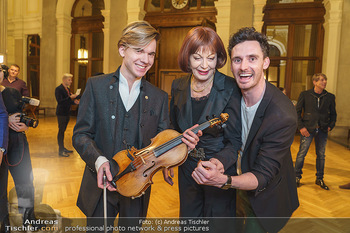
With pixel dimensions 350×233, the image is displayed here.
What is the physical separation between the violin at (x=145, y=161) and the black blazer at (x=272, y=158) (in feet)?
1.33

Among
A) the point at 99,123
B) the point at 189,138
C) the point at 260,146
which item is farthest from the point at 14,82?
the point at 260,146

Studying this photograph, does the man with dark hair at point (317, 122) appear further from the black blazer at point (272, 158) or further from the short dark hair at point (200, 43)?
the short dark hair at point (200, 43)

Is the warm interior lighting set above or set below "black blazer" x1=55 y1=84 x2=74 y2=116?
Result: above

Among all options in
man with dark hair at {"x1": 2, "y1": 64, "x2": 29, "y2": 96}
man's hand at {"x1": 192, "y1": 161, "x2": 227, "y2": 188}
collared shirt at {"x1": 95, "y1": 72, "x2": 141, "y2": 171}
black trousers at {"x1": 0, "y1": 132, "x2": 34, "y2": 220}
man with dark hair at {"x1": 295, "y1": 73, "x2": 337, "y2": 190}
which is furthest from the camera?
man with dark hair at {"x1": 2, "y1": 64, "x2": 29, "y2": 96}

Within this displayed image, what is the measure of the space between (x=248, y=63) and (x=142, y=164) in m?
0.91

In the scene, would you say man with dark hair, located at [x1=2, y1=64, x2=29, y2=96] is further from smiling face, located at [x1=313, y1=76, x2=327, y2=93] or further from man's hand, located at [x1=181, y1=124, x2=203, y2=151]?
smiling face, located at [x1=313, y1=76, x2=327, y2=93]

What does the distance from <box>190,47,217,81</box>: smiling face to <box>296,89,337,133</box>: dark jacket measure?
339cm

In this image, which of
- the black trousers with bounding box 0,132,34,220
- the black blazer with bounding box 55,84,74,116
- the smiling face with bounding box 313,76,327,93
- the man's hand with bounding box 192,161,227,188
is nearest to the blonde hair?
the man's hand with bounding box 192,161,227,188

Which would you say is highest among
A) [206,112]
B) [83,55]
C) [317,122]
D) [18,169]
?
[83,55]

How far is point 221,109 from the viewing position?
72.6 inches

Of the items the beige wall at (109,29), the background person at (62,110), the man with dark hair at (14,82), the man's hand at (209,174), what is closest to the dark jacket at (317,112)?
the man's hand at (209,174)

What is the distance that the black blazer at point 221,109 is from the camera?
5.81 feet

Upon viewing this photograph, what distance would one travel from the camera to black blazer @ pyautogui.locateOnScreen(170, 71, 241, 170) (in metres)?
1.77

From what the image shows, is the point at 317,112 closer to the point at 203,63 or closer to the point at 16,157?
the point at 203,63
